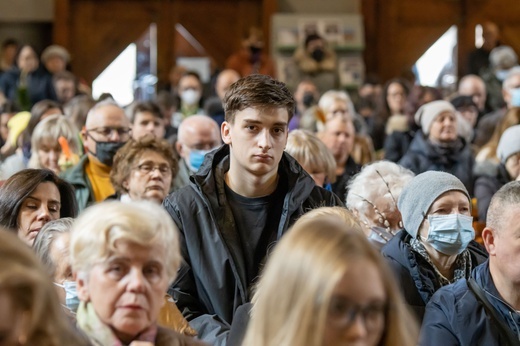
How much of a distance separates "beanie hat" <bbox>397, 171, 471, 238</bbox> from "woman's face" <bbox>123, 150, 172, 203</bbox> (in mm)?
1711

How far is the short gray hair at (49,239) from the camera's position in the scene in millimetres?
5129

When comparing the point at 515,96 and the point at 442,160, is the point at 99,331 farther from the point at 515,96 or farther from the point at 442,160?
the point at 515,96

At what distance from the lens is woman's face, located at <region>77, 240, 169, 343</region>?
3.67m

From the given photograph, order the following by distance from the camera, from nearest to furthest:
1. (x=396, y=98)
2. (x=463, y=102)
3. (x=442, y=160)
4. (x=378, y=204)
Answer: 1. (x=378, y=204)
2. (x=442, y=160)
3. (x=463, y=102)
4. (x=396, y=98)

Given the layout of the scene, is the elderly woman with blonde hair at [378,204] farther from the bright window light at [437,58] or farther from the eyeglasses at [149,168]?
the bright window light at [437,58]

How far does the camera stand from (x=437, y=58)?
58.3ft

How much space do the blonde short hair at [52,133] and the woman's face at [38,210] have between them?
75.4 inches

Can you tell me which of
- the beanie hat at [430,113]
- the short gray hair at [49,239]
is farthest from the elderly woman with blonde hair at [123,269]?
the beanie hat at [430,113]

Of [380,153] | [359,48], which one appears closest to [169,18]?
[359,48]

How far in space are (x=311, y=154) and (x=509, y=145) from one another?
180cm

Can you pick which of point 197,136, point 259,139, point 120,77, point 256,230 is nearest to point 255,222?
point 256,230

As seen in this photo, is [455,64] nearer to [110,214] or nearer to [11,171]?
[11,171]

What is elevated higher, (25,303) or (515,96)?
(515,96)

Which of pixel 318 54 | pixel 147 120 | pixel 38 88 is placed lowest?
pixel 147 120
